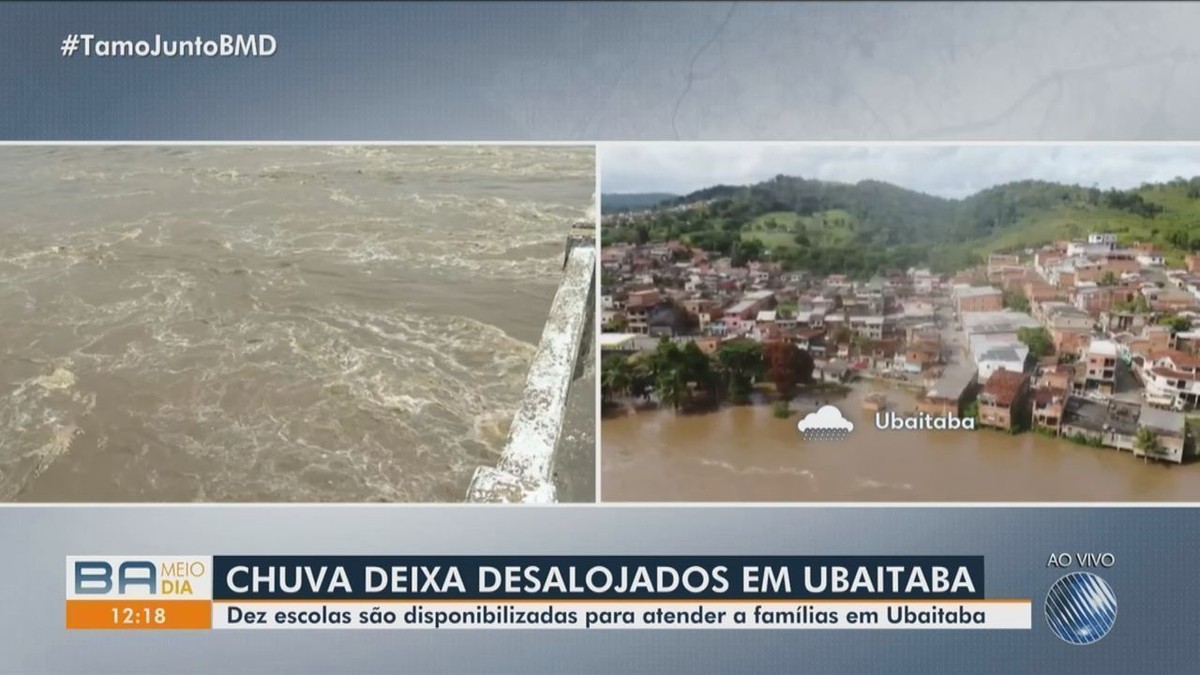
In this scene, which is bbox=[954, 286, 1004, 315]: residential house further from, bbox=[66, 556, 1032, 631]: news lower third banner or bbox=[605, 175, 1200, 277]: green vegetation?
bbox=[66, 556, 1032, 631]: news lower third banner

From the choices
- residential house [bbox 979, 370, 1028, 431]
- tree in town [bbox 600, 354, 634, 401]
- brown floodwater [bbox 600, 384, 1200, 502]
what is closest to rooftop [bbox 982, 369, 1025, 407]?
residential house [bbox 979, 370, 1028, 431]

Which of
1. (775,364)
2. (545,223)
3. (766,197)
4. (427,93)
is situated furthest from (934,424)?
(427,93)

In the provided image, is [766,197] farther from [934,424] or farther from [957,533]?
[957,533]

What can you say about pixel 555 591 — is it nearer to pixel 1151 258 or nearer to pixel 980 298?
pixel 980 298

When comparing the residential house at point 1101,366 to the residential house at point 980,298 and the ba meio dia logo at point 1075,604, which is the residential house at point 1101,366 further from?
the ba meio dia logo at point 1075,604

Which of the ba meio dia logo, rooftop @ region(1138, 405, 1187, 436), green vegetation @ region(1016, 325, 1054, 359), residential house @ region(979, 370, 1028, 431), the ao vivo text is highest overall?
green vegetation @ region(1016, 325, 1054, 359)

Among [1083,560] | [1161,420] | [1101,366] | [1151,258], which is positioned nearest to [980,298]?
[1101,366]
